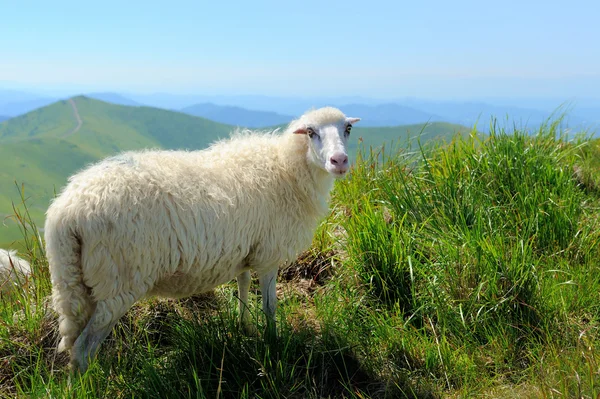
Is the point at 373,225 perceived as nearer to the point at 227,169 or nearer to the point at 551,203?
the point at 227,169

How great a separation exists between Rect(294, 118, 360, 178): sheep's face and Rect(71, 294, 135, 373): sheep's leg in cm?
153

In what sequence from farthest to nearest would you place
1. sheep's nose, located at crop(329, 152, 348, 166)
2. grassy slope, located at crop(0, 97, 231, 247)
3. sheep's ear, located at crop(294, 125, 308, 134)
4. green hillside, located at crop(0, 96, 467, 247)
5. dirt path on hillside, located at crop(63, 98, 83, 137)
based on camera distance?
dirt path on hillside, located at crop(63, 98, 83, 137), grassy slope, located at crop(0, 97, 231, 247), green hillside, located at crop(0, 96, 467, 247), sheep's ear, located at crop(294, 125, 308, 134), sheep's nose, located at crop(329, 152, 348, 166)

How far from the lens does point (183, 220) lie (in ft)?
9.49

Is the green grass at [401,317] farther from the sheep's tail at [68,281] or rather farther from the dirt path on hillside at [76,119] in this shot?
the dirt path on hillside at [76,119]

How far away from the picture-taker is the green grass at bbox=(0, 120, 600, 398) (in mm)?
2768

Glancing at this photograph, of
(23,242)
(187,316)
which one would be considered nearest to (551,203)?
(187,316)

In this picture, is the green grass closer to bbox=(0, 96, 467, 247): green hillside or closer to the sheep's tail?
the sheep's tail

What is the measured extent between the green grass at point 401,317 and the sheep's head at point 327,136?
0.75m

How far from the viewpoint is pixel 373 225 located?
12.7ft

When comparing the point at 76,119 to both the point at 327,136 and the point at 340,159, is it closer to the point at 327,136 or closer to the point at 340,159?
the point at 327,136

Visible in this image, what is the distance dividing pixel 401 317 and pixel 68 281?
2.18m

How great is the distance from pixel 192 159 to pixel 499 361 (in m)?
2.40

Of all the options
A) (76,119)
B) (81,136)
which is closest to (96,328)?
(81,136)

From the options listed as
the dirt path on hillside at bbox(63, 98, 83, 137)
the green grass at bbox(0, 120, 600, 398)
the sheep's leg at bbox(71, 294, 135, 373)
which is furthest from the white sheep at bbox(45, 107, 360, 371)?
the dirt path on hillside at bbox(63, 98, 83, 137)
